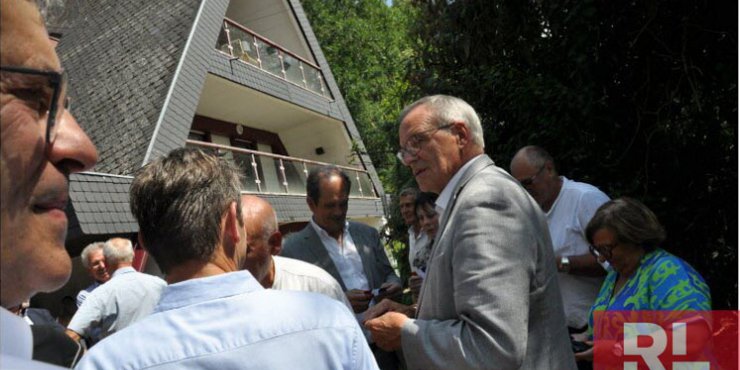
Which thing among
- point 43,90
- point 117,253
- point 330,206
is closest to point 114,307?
point 117,253

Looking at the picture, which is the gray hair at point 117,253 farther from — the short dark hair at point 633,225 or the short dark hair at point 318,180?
the short dark hair at point 633,225

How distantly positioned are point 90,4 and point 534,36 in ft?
50.0

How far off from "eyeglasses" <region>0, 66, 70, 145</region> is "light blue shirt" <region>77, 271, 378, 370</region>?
70 cm

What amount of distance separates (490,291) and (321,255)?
2330mm

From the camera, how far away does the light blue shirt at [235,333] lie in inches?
58.1

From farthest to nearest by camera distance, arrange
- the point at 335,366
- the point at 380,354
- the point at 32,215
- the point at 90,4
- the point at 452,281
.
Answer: the point at 90,4 < the point at 380,354 < the point at 452,281 < the point at 335,366 < the point at 32,215

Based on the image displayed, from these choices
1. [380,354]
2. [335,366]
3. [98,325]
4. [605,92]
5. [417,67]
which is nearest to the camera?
[335,366]

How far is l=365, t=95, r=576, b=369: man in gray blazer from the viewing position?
6.95 feet

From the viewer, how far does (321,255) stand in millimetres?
4320

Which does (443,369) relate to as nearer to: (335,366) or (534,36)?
(335,366)

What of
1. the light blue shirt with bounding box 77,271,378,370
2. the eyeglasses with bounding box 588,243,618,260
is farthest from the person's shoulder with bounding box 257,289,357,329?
the eyeglasses with bounding box 588,243,618,260

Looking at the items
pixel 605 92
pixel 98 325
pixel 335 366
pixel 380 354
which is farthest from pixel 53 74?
pixel 605 92

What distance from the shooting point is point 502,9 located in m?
5.46

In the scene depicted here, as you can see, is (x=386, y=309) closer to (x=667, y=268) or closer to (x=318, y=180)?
(x=667, y=268)
